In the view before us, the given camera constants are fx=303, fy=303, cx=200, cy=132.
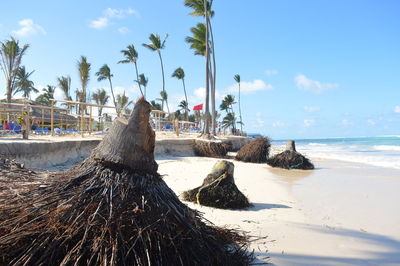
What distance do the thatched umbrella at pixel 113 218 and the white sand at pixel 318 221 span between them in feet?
2.80

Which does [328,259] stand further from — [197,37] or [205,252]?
[197,37]

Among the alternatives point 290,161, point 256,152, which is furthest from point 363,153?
point 290,161

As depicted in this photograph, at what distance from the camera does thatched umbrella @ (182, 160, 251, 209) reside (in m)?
5.13

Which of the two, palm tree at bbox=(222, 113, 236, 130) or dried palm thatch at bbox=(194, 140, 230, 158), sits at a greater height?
palm tree at bbox=(222, 113, 236, 130)

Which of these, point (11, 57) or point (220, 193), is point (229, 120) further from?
point (220, 193)

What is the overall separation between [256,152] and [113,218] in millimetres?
13108

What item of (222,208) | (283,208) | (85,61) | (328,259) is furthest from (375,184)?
(85,61)

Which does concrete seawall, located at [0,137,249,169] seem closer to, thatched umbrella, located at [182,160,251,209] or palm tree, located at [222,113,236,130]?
thatched umbrella, located at [182,160,251,209]

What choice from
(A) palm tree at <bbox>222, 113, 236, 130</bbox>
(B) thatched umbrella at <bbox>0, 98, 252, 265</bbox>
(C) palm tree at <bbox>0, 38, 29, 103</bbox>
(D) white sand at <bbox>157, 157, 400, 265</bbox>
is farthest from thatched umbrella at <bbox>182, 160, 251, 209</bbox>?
(A) palm tree at <bbox>222, 113, 236, 130</bbox>

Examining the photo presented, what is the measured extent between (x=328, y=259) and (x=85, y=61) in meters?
31.3

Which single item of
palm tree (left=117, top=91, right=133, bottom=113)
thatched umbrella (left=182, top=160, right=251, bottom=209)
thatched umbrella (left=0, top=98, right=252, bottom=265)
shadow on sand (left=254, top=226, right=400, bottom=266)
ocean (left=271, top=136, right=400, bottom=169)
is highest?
palm tree (left=117, top=91, right=133, bottom=113)

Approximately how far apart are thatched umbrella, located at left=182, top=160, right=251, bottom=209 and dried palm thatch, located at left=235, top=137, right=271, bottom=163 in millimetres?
9337

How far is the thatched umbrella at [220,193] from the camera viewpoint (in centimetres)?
513

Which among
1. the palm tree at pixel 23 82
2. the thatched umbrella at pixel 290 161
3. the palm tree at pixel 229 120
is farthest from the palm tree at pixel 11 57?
the palm tree at pixel 229 120
